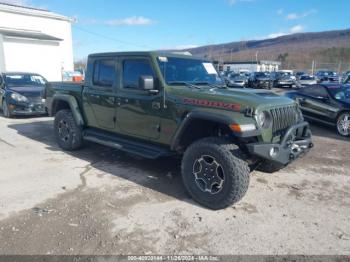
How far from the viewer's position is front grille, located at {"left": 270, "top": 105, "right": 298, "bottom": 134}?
396 cm

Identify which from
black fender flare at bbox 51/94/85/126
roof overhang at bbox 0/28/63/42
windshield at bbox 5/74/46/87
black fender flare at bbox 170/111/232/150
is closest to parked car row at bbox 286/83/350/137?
black fender flare at bbox 170/111/232/150

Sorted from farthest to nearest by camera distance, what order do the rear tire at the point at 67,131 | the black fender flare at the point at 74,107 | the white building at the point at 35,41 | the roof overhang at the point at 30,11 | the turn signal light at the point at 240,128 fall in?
the roof overhang at the point at 30,11, the white building at the point at 35,41, the rear tire at the point at 67,131, the black fender flare at the point at 74,107, the turn signal light at the point at 240,128

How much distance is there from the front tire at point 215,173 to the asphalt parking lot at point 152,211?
0.56 ft

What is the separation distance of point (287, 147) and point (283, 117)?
1.55 ft

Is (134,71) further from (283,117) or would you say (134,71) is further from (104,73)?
(283,117)

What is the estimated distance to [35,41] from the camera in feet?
65.7

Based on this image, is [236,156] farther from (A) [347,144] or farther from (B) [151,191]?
(A) [347,144]

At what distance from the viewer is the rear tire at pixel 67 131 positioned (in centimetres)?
614

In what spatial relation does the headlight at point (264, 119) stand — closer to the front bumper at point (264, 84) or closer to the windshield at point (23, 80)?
the windshield at point (23, 80)

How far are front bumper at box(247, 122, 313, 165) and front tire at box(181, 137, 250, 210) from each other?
0.86ft

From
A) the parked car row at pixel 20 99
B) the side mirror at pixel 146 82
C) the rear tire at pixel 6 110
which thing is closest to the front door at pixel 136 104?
the side mirror at pixel 146 82

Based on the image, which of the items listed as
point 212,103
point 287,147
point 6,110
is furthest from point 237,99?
point 6,110

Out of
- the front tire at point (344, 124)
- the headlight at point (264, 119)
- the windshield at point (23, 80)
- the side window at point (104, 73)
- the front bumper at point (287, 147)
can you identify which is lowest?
the front tire at point (344, 124)

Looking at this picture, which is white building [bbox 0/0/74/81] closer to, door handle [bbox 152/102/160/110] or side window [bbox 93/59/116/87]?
side window [bbox 93/59/116/87]
